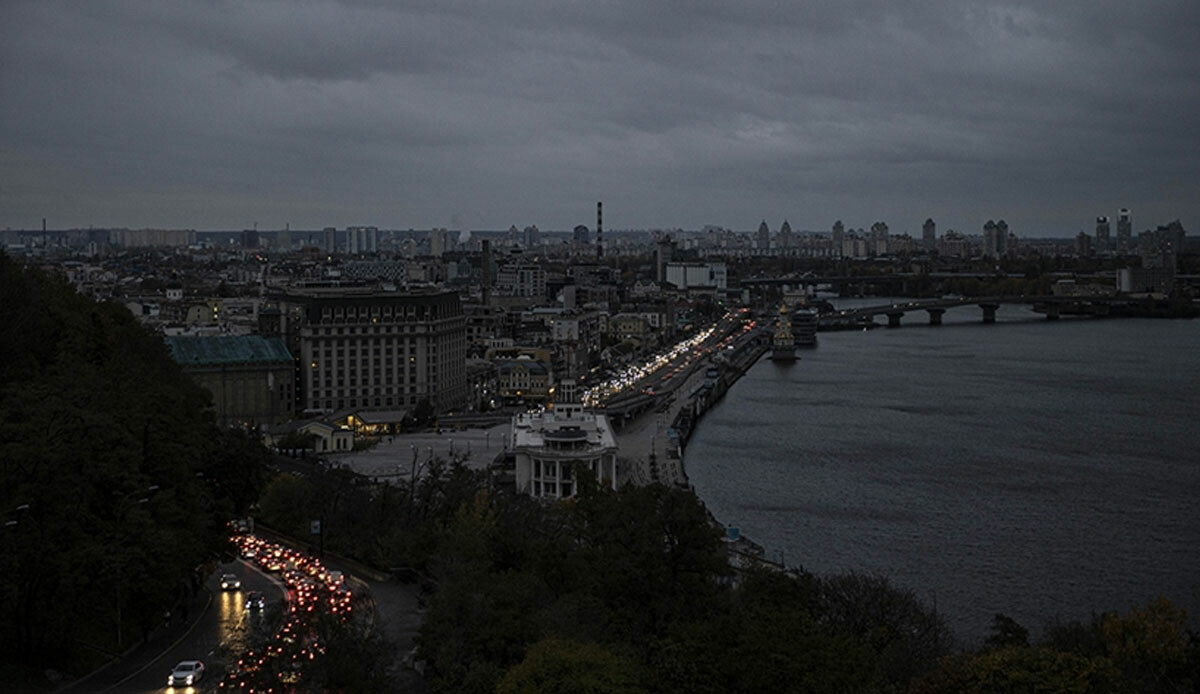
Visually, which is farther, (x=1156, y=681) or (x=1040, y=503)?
(x=1040, y=503)

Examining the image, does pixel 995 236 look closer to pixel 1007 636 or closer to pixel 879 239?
pixel 879 239

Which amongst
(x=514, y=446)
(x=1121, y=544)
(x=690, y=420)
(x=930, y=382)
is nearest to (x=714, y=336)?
(x=930, y=382)

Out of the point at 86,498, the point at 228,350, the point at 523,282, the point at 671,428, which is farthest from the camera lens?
the point at 523,282

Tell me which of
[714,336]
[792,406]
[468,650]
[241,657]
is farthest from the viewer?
[714,336]

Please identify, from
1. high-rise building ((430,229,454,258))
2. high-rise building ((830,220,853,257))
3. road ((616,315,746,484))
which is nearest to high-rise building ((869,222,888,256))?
high-rise building ((830,220,853,257))

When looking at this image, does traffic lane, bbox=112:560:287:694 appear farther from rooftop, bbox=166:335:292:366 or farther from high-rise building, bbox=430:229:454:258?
high-rise building, bbox=430:229:454:258

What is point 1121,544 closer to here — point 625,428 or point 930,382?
point 625,428

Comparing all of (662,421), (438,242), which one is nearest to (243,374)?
(662,421)
